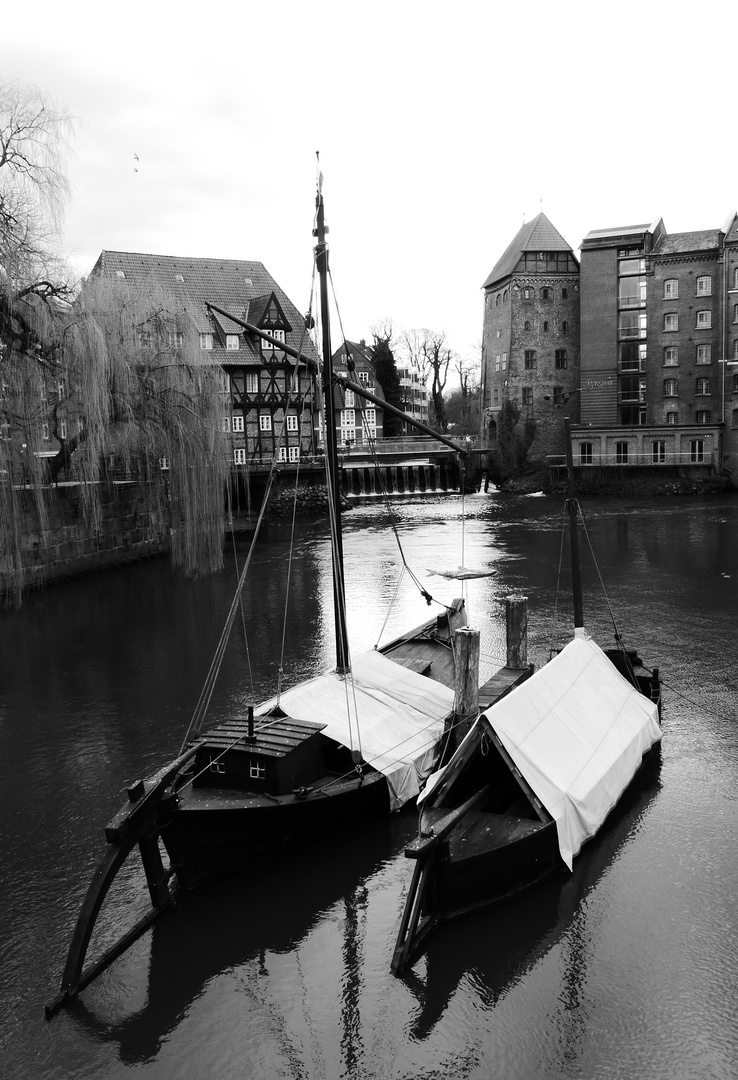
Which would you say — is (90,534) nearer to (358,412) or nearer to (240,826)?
(240,826)

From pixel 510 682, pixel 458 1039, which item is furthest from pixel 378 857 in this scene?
pixel 510 682

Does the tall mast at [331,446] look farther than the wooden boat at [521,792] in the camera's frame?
Yes

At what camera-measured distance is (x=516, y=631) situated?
14.6 m

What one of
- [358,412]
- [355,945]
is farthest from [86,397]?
[358,412]

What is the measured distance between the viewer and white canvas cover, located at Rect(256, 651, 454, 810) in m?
11.5

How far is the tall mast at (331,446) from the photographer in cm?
1314

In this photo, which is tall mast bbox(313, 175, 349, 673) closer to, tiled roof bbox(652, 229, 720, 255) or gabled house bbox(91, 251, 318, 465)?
gabled house bbox(91, 251, 318, 465)

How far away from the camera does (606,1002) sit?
829 centimetres

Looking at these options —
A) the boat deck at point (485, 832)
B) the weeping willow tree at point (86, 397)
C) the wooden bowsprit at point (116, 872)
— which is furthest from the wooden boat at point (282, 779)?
the weeping willow tree at point (86, 397)

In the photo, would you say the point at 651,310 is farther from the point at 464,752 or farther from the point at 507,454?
the point at 464,752

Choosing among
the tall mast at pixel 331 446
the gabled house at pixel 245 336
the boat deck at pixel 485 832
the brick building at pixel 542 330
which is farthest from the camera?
the brick building at pixel 542 330

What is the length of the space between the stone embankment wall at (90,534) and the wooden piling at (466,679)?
1626cm

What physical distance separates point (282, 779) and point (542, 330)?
66863 millimetres

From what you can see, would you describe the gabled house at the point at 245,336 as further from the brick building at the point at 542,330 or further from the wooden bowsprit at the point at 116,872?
the wooden bowsprit at the point at 116,872
